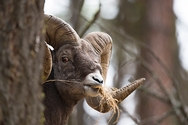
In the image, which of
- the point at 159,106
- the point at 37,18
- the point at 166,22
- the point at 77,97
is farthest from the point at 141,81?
the point at 166,22

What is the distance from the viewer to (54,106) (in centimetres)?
669

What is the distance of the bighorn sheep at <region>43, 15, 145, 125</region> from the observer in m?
6.34

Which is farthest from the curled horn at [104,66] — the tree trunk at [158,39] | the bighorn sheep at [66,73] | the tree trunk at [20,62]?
the tree trunk at [158,39]

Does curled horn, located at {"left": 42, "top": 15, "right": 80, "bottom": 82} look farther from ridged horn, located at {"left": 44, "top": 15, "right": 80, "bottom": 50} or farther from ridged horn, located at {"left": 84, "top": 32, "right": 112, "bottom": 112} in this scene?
ridged horn, located at {"left": 84, "top": 32, "right": 112, "bottom": 112}

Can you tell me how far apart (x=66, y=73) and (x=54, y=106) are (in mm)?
444

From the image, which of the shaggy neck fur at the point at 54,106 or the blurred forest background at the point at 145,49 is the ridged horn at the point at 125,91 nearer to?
the shaggy neck fur at the point at 54,106

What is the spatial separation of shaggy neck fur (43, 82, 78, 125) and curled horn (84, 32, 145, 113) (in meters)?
0.52

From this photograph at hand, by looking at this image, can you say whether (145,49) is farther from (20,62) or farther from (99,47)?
(20,62)

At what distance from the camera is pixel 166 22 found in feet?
59.3

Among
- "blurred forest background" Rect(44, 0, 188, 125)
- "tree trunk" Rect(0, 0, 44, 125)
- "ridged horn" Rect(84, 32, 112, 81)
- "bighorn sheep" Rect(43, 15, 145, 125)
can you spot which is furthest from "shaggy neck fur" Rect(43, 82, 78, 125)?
"blurred forest background" Rect(44, 0, 188, 125)

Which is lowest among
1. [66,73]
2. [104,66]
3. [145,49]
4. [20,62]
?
[145,49]

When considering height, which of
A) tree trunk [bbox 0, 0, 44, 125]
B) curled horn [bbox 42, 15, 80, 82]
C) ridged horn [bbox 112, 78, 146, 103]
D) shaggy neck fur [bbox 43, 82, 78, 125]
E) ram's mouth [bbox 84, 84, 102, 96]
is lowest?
shaggy neck fur [bbox 43, 82, 78, 125]

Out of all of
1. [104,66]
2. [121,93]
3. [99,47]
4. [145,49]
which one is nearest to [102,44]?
[99,47]

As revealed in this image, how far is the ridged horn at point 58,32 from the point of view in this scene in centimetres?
684
